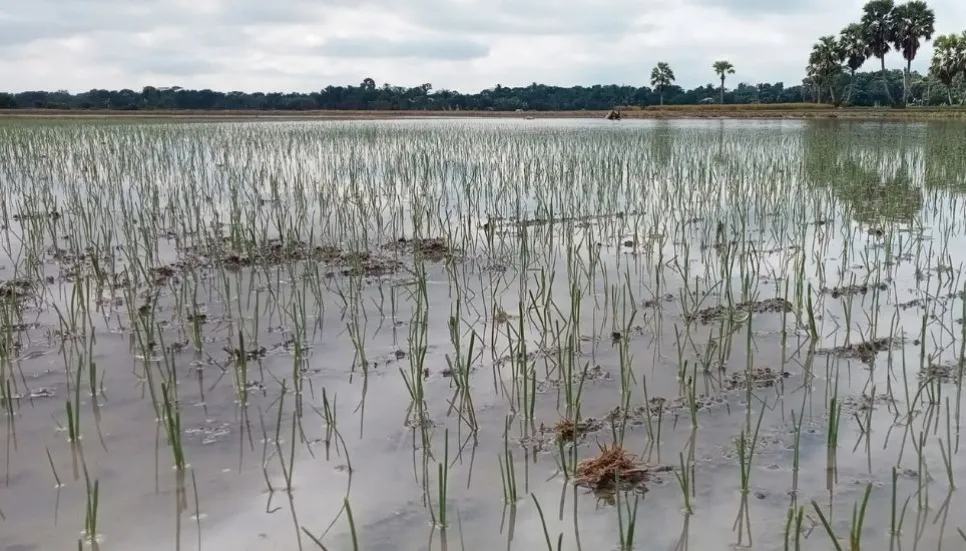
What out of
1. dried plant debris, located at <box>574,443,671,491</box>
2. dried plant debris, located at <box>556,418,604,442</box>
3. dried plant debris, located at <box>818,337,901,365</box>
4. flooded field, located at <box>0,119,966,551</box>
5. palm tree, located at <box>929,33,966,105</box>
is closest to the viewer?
flooded field, located at <box>0,119,966,551</box>

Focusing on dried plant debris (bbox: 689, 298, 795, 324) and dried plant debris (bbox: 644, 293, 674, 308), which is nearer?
dried plant debris (bbox: 689, 298, 795, 324)

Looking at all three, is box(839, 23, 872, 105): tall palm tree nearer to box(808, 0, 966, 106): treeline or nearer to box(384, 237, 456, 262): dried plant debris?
box(808, 0, 966, 106): treeline

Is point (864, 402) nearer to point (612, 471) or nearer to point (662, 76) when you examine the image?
point (612, 471)

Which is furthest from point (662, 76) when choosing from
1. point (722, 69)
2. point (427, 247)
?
point (427, 247)

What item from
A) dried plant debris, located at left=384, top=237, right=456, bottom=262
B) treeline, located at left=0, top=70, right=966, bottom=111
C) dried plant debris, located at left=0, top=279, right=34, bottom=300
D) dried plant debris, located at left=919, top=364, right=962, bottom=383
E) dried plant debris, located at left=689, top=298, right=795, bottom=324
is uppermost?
treeline, located at left=0, top=70, right=966, bottom=111

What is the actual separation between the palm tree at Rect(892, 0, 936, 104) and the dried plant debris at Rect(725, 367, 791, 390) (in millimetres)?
64264

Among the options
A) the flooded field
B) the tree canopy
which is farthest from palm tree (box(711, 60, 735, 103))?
the flooded field

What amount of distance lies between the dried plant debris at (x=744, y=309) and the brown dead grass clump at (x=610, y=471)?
5.89ft

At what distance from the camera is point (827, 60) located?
67.2 meters

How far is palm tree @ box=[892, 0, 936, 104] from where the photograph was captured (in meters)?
57.7

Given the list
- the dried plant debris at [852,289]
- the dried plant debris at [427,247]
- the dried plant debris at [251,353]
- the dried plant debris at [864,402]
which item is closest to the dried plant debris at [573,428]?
the dried plant debris at [864,402]

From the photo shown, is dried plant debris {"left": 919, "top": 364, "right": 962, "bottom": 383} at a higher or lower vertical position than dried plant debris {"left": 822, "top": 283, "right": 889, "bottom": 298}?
lower

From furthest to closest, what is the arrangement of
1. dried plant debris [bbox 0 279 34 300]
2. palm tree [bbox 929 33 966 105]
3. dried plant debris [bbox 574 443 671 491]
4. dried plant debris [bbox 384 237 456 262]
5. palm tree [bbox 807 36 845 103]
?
palm tree [bbox 807 36 845 103] < palm tree [bbox 929 33 966 105] < dried plant debris [bbox 384 237 456 262] < dried plant debris [bbox 0 279 34 300] < dried plant debris [bbox 574 443 671 491]

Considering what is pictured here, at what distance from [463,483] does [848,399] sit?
173 cm
